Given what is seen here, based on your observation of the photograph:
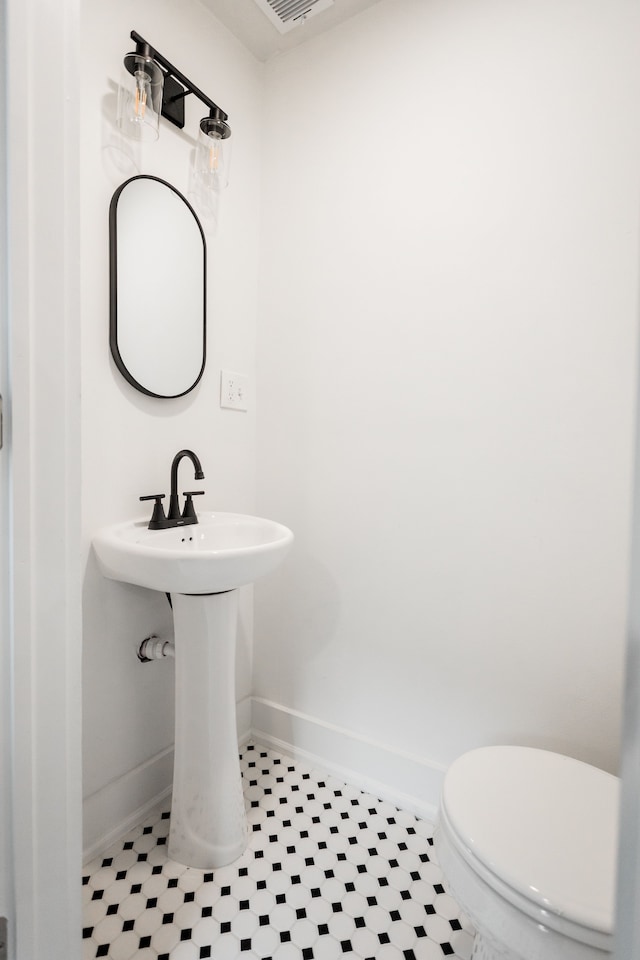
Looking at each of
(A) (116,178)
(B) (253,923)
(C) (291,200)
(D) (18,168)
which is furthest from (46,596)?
(C) (291,200)

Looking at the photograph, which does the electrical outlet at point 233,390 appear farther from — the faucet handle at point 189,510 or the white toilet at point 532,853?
the white toilet at point 532,853

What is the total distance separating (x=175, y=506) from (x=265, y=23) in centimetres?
158

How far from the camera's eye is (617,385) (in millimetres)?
1132

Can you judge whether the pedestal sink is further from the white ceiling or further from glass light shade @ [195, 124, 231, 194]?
the white ceiling

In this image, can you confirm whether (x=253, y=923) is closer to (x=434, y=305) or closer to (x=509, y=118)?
(x=434, y=305)

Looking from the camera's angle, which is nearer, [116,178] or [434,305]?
[116,178]

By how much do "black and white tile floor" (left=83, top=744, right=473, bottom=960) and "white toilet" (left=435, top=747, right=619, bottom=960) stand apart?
24 cm

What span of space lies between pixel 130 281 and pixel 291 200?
70 cm

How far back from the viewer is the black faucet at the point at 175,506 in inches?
50.6

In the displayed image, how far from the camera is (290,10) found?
146cm

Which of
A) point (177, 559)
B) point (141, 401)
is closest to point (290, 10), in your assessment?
point (141, 401)

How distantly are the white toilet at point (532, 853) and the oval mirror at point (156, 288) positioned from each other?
4.08ft

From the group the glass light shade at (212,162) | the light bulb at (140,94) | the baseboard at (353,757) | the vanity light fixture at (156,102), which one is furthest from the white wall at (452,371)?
the light bulb at (140,94)

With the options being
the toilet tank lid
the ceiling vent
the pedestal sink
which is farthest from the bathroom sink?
the ceiling vent
